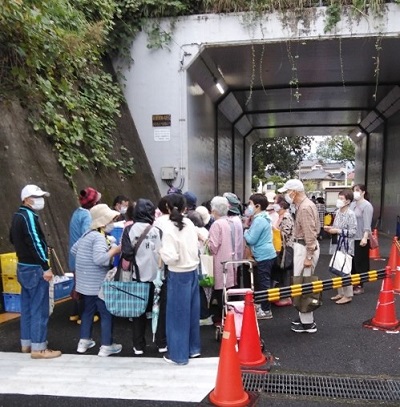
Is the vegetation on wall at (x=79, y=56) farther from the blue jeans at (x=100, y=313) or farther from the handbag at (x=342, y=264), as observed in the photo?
the handbag at (x=342, y=264)

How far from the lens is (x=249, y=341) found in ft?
13.2

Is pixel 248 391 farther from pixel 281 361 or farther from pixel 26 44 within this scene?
pixel 26 44

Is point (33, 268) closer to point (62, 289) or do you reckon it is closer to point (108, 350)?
point (108, 350)

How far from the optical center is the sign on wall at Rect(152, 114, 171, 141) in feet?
31.9

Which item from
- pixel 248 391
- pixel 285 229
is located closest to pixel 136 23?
pixel 285 229

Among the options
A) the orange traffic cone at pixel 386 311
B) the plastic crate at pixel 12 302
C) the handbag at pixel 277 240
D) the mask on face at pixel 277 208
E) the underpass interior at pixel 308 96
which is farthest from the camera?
the underpass interior at pixel 308 96

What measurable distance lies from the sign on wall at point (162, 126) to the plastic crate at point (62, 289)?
4.67m

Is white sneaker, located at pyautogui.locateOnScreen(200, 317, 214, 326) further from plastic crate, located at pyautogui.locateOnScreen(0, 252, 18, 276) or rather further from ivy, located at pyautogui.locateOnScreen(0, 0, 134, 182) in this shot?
ivy, located at pyautogui.locateOnScreen(0, 0, 134, 182)

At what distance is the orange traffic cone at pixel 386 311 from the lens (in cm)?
505

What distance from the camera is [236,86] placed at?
46.9 ft

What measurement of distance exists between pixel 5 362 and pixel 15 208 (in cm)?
273

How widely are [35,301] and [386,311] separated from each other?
13.5 ft

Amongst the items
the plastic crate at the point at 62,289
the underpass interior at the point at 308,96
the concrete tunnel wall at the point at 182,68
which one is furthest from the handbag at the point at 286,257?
the underpass interior at the point at 308,96

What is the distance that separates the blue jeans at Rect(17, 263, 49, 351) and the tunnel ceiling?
7.13 m
